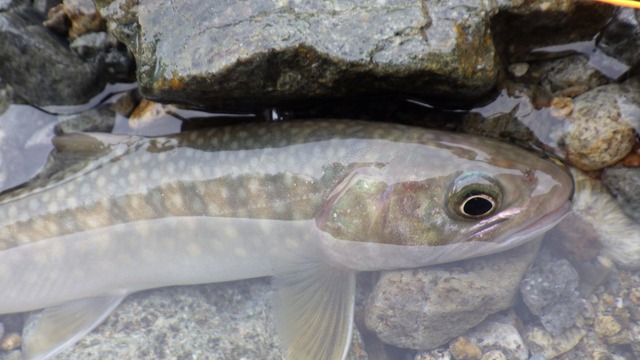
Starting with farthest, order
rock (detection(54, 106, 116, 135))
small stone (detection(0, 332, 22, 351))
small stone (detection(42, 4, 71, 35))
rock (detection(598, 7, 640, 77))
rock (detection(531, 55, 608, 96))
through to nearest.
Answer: small stone (detection(0, 332, 22, 351)) < rock (detection(54, 106, 116, 135)) < small stone (detection(42, 4, 71, 35)) < rock (detection(531, 55, 608, 96)) < rock (detection(598, 7, 640, 77))

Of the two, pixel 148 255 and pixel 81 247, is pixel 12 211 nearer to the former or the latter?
pixel 81 247

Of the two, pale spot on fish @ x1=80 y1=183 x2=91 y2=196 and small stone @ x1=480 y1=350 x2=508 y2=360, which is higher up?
pale spot on fish @ x1=80 y1=183 x2=91 y2=196

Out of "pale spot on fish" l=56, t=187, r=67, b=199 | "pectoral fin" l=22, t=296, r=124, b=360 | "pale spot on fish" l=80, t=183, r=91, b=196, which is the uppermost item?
"pale spot on fish" l=80, t=183, r=91, b=196

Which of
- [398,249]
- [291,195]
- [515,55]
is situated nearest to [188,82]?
[291,195]

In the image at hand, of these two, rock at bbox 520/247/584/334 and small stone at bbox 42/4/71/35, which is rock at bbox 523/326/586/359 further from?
small stone at bbox 42/4/71/35


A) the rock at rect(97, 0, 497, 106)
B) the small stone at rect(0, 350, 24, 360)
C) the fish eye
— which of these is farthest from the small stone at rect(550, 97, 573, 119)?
the small stone at rect(0, 350, 24, 360)

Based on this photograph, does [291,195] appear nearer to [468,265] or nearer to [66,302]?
[468,265]

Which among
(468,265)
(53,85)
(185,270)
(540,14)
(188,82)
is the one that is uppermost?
(540,14)

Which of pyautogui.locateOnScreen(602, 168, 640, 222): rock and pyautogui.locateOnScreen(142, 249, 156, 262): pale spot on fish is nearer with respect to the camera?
pyautogui.locateOnScreen(602, 168, 640, 222): rock
